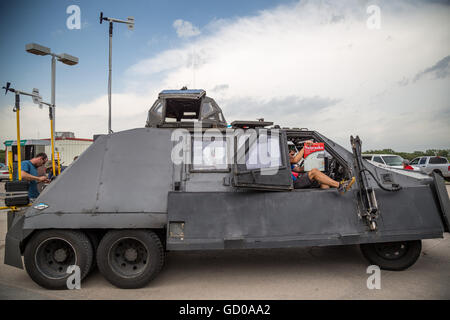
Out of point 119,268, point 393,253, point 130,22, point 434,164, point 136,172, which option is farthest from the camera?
point 434,164

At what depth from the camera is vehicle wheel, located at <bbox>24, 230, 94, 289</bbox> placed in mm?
4535

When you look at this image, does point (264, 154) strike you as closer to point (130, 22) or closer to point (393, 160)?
point (130, 22)

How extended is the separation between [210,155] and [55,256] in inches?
104

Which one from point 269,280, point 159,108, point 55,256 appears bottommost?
point 269,280

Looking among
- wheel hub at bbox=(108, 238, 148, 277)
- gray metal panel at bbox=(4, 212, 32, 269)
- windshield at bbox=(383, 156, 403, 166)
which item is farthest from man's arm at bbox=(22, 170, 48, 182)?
windshield at bbox=(383, 156, 403, 166)

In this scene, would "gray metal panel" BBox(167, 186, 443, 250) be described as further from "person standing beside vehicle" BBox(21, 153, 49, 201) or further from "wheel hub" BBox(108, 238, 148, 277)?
"person standing beside vehicle" BBox(21, 153, 49, 201)

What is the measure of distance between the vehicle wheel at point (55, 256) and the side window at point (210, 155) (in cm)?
191

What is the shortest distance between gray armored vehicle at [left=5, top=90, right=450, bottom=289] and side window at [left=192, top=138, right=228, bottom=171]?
0.05 ft

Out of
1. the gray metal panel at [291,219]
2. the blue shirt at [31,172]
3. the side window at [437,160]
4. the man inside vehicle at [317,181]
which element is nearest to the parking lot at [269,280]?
the gray metal panel at [291,219]

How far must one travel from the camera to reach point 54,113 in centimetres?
1405

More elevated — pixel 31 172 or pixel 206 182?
pixel 31 172

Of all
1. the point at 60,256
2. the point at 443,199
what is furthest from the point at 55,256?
the point at 443,199

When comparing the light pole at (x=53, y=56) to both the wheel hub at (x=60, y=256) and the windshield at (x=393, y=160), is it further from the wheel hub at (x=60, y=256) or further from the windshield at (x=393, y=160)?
the windshield at (x=393, y=160)

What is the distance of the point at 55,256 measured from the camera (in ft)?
15.3
